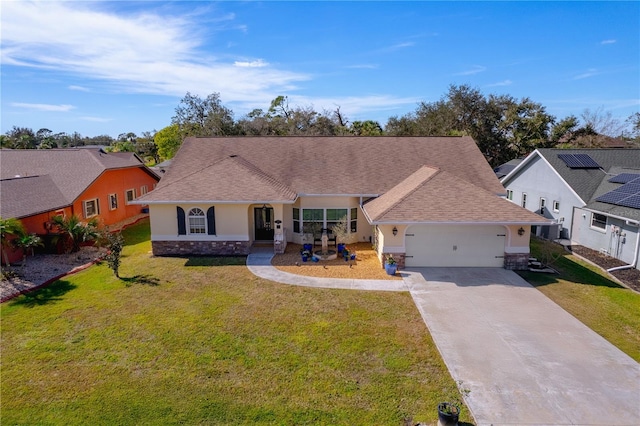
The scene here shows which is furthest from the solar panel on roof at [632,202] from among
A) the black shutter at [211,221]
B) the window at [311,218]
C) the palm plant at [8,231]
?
the palm plant at [8,231]

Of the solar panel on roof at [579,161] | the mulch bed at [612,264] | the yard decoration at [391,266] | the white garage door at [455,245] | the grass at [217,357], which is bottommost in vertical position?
the grass at [217,357]

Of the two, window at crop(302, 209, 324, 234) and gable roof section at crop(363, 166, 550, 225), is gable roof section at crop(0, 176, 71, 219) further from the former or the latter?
gable roof section at crop(363, 166, 550, 225)

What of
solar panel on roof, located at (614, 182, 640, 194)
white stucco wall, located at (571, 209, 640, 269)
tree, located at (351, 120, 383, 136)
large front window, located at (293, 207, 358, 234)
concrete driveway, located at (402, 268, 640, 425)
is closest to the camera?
concrete driveway, located at (402, 268, 640, 425)

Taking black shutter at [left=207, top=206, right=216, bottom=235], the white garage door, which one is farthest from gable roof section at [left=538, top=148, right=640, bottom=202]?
black shutter at [left=207, top=206, right=216, bottom=235]

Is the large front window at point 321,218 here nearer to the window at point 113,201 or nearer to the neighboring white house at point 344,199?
the neighboring white house at point 344,199

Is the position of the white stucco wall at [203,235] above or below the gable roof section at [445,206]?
below

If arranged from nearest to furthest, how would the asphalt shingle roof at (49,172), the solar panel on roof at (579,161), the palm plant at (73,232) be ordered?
1. the palm plant at (73,232)
2. the asphalt shingle roof at (49,172)
3. the solar panel on roof at (579,161)

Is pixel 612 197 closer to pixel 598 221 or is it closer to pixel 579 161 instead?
pixel 598 221
